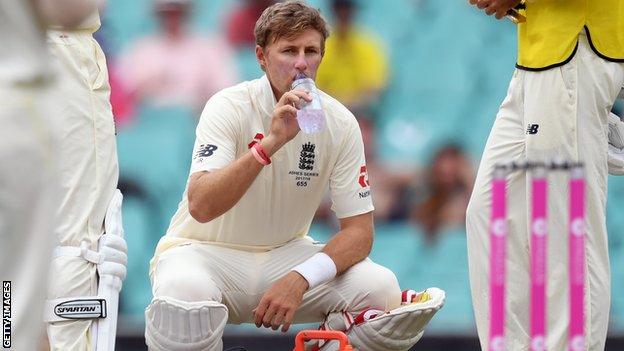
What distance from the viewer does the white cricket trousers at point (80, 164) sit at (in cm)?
458

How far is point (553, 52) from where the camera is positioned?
450cm

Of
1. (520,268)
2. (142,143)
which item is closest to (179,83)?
(142,143)

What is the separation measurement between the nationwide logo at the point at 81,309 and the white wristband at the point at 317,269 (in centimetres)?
70

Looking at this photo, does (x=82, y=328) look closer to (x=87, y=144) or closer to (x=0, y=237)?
(x=87, y=144)

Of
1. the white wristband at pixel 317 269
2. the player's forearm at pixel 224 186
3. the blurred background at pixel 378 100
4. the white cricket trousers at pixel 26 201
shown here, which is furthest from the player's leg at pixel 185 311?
the blurred background at pixel 378 100

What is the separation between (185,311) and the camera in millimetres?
4711

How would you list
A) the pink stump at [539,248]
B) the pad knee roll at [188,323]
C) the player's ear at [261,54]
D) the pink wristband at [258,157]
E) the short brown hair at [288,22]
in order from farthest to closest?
the player's ear at [261,54]
the short brown hair at [288,22]
the pink wristband at [258,157]
the pad knee roll at [188,323]
the pink stump at [539,248]

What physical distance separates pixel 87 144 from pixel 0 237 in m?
2.02

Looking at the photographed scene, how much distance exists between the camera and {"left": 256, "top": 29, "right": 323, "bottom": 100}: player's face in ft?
16.6

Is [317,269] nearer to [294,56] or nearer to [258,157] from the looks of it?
[258,157]

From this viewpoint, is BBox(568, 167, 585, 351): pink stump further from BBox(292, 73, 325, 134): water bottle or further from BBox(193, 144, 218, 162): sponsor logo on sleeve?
BBox(193, 144, 218, 162): sponsor logo on sleeve

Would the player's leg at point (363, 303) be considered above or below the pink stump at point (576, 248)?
below

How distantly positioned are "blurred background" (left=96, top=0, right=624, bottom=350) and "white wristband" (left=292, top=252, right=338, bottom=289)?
7.92ft

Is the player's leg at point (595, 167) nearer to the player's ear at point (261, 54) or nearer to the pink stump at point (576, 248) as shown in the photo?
the pink stump at point (576, 248)
